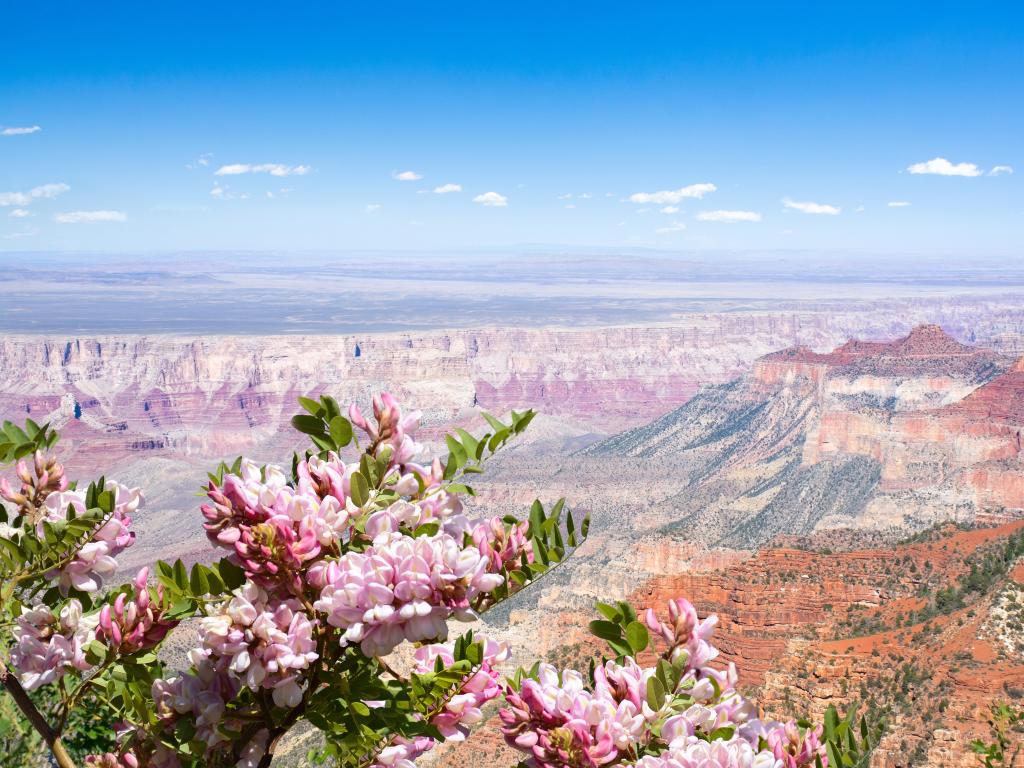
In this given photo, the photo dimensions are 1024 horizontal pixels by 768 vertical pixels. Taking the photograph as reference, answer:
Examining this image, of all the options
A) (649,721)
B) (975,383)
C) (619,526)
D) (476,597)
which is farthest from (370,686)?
(975,383)

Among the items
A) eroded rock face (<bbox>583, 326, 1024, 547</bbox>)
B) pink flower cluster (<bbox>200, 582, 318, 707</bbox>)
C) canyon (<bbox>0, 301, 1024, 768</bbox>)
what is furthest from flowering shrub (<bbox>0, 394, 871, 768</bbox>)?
eroded rock face (<bbox>583, 326, 1024, 547</bbox>)

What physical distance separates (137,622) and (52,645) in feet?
1.27

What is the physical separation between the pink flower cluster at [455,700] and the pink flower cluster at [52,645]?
3.77 ft

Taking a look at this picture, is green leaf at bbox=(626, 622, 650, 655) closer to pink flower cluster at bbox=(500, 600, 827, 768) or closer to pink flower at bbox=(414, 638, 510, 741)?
pink flower cluster at bbox=(500, 600, 827, 768)

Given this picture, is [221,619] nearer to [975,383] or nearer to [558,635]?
[558,635]

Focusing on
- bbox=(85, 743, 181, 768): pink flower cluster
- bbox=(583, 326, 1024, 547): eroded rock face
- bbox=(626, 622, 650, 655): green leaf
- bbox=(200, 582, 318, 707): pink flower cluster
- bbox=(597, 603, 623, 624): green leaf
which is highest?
bbox=(200, 582, 318, 707): pink flower cluster

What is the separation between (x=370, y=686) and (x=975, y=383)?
A: 118663mm

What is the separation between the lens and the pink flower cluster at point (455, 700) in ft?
10.7

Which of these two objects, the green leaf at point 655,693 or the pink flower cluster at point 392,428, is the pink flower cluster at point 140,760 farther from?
the green leaf at point 655,693

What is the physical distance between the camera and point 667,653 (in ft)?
11.2

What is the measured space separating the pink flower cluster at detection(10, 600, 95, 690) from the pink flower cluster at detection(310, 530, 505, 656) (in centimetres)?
113

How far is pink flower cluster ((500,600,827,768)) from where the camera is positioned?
2.99m

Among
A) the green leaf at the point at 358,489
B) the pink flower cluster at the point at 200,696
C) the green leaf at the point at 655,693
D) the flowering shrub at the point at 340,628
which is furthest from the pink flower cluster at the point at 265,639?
the green leaf at the point at 655,693

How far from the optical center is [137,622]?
323 centimetres
